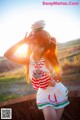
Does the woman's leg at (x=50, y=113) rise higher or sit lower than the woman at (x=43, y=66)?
lower

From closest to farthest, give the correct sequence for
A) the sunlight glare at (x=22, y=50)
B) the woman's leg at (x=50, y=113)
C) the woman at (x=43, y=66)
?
the woman's leg at (x=50, y=113), the woman at (x=43, y=66), the sunlight glare at (x=22, y=50)

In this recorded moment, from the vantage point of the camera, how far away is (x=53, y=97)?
7.89ft

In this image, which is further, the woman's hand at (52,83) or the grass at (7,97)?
the grass at (7,97)

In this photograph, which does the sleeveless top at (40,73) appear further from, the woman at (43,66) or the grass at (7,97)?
the grass at (7,97)

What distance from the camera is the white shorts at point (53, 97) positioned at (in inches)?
93.6

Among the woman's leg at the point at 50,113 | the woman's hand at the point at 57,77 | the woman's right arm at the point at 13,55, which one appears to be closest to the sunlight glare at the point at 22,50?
the woman's right arm at the point at 13,55

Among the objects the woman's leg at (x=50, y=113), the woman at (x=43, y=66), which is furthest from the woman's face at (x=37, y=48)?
the woman's leg at (x=50, y=113)

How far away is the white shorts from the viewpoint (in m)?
2.38

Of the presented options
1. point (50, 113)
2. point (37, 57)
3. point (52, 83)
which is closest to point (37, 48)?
point (37, 57)

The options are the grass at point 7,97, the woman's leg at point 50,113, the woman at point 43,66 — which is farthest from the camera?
the grass at point 7,97

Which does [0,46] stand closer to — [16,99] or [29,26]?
[29,26]

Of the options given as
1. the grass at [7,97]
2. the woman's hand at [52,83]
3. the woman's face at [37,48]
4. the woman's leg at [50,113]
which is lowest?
the grass at [7,97]

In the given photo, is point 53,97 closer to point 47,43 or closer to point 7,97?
point 47,43

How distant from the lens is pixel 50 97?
7.85 feet
